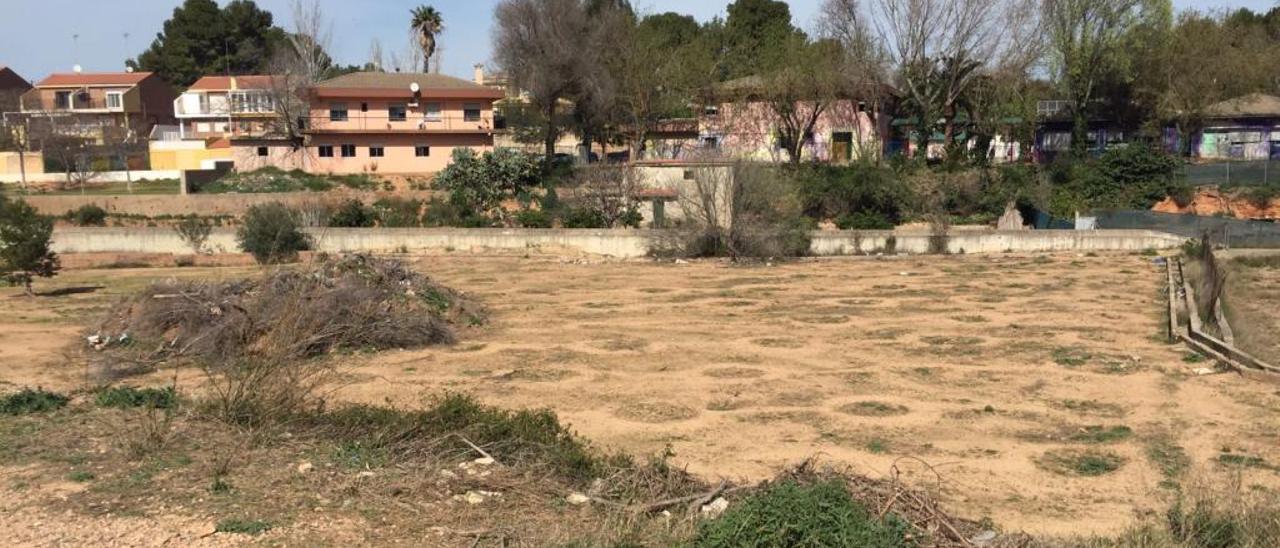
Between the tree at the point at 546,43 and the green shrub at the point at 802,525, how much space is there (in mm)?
42415

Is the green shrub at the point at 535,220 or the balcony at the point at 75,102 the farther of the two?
the balcony at the point at 75,102

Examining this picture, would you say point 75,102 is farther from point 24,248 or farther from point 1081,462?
point 1081,462

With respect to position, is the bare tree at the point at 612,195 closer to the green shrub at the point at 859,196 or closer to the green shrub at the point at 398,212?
the green shrub at the point at 398,212

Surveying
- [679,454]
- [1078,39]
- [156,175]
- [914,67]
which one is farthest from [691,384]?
[156,175]

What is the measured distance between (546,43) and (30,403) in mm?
38439

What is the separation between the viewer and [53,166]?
197 feet

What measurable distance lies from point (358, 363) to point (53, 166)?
53578 mm

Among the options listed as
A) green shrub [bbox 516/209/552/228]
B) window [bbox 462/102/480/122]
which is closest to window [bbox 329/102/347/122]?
window [bbox 462/102/480/122]

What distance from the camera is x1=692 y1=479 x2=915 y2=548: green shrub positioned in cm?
683

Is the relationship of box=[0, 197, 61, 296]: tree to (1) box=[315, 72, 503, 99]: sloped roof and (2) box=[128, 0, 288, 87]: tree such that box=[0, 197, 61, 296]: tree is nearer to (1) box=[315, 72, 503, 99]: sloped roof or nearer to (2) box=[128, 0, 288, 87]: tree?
(1) box=[315, 72, 503, 99]: sloped roof

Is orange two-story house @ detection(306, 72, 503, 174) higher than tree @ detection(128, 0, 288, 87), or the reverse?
tree @ detection(128, 0, 288, 87)

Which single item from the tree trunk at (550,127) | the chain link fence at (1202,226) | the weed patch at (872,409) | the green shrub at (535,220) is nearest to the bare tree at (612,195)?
the green shrub at (535,220)

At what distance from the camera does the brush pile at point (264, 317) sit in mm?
15930

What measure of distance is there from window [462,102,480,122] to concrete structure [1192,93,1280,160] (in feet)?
119
